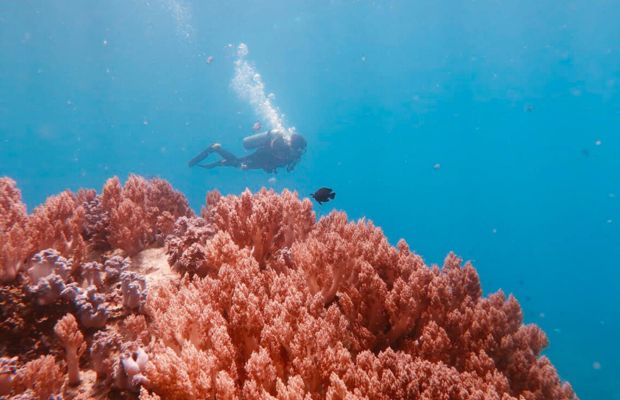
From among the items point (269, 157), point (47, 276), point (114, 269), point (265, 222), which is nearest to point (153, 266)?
point (114, 269)

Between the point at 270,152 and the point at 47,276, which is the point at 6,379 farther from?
the point at 270,152

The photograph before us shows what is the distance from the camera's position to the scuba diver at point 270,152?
836 inches

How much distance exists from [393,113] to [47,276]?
5514 inches

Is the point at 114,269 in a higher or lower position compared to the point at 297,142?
lower

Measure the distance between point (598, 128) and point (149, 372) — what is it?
147 meters

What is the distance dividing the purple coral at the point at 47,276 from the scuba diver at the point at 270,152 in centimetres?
1764

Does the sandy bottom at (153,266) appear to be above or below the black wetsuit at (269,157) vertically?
below

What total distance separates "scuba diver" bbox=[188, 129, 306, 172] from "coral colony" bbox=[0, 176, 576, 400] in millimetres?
15850

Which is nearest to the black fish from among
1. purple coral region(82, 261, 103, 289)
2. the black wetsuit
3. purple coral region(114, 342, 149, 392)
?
purple coral region(82, 261, 103, 289)

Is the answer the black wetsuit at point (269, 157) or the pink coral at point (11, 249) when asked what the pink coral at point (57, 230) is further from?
the black wetsuit at point (269, 157)

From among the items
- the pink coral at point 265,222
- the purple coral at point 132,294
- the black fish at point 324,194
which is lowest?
the purple coral at point 132,294

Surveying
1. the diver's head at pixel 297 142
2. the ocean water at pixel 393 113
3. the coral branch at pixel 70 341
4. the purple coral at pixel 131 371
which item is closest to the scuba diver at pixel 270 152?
the diver's head at pixel 297 142

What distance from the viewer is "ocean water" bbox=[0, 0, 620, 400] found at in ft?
267

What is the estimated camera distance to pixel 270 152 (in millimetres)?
21484
